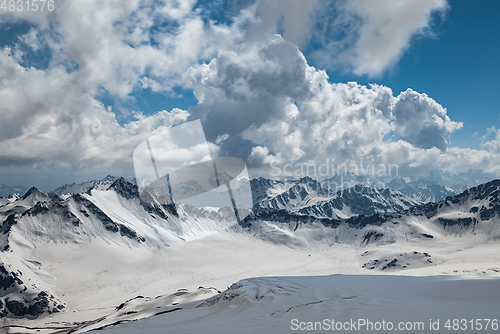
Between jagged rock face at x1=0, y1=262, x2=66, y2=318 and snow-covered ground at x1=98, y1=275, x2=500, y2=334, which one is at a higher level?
snow-covered ground at x1=98, y1=275, x2=500, y2=334

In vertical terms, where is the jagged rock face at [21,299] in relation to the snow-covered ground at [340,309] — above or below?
below

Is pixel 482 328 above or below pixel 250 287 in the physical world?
above

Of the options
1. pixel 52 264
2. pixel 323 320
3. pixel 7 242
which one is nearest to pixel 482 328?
pixel 323 320

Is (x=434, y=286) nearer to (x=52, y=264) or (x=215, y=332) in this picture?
(x=215, y=332)

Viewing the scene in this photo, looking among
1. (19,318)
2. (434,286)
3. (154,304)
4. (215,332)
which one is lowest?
(19,318)

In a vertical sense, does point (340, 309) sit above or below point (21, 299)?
above

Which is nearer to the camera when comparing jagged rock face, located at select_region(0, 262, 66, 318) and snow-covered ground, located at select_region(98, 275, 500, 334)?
snow-covered ground, located at select_region(98, 275, 500, 334)

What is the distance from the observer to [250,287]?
51781mm

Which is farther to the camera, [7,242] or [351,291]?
[7,242]

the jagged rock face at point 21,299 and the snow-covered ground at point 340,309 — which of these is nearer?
the snow-covered ground at point 340,309

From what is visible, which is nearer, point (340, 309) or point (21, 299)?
point (340, 309)

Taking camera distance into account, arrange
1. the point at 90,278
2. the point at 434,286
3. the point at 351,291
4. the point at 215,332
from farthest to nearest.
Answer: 1. the point at 90,278
2. the point at 434,286
3. the point at 351,291
4. the point at 215,332

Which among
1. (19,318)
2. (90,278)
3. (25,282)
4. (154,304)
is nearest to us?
(154,304)

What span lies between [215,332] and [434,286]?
34.7 m
